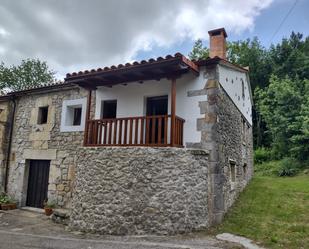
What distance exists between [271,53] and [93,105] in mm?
20185

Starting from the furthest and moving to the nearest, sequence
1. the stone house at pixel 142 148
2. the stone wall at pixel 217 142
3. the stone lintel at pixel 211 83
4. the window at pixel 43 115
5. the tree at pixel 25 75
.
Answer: the tree at pixel 25 75, the window at pixel 43 115, the stone lintel at pixel 211 83, the stone wall at pixel 217 142, the stone house at pixel 142 148

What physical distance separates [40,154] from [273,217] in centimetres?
804

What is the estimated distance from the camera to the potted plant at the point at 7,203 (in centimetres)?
927

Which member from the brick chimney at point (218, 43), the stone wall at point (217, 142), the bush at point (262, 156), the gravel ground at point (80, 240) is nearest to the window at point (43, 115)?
the gravel ground at point (80, 240)

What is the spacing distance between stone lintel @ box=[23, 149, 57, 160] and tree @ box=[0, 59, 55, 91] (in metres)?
16.3

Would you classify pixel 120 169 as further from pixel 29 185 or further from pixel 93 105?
pixel 29 185

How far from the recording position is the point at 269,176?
15.0 meters

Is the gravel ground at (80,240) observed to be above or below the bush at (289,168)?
below

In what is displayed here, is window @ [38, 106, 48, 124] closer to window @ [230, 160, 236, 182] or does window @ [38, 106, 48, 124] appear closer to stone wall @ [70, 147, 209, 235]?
stone wall @ [70, 147, 209, 235]

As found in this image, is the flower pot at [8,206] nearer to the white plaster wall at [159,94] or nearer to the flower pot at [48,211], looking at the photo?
the flower pot at [48,211]

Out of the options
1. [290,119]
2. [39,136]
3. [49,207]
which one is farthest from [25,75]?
[290,119]

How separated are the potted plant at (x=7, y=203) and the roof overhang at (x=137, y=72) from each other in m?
5.29

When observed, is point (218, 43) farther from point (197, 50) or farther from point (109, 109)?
point (197, 50)

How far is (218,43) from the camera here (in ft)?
29.0
